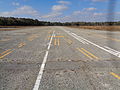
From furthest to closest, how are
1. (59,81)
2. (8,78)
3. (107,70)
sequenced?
(107,70) → (8,78) → (59,81)

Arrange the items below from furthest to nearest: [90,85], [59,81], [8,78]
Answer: [8,78], [59,81], [90,85]

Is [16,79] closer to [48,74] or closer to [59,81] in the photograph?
[48,74]

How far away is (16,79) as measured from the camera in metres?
3.04

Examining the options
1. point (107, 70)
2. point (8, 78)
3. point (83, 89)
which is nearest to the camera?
point (83, 89)

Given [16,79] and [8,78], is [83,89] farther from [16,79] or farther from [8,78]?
[8,78]

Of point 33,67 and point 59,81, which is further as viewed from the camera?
point 33,67

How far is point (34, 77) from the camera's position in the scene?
3.13 meters

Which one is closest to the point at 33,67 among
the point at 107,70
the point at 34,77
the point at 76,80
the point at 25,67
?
the point at 25,67

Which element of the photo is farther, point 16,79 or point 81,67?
point 81,67

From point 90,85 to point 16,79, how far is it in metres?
2.24

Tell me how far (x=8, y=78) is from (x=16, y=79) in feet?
0.95

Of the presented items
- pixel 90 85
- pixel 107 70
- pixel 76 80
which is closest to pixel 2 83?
pixel 76 80

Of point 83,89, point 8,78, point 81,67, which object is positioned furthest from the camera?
point 81,67

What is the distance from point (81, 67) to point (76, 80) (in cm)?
99
